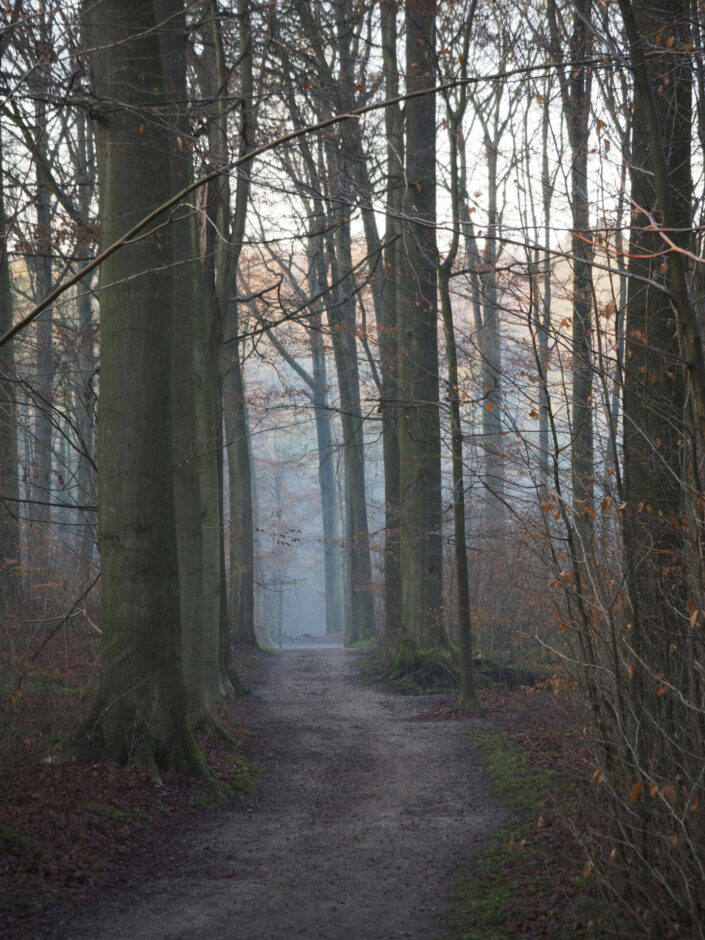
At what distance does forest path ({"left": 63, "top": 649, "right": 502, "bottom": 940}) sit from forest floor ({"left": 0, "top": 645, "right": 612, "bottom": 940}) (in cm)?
2

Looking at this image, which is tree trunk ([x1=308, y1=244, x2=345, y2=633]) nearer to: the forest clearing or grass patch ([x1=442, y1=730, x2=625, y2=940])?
the forest clearing

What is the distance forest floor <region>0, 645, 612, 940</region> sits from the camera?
445 cm

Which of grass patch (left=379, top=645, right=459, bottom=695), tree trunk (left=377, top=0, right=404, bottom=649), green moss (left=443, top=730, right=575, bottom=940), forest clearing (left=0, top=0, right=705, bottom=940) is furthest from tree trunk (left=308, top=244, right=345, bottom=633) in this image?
green moss (left=443, top=730, right=575, bottom=940)

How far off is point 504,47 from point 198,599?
6251 mm

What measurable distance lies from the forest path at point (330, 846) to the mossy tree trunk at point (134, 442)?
106 centimetres


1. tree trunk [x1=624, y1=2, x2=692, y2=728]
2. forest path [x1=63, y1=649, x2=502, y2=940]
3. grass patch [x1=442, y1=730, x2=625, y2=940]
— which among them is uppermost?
tree trunk [x1=624, y1=2, x2=692, y2=728]

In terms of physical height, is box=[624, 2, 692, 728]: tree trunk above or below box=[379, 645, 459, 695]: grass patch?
above

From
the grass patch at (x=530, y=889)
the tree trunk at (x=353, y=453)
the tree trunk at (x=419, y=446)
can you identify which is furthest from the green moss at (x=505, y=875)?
the tree trunk at (x=353, y=453)

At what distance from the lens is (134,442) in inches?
271

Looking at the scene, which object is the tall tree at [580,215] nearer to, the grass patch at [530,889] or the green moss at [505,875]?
the grass patch at [530,889]

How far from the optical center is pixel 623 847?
3.96 meters

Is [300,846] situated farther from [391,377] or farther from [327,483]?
[327,483]

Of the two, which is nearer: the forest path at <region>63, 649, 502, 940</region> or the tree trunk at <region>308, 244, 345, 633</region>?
the forest path at <region>63, 649, 502, 940</region>

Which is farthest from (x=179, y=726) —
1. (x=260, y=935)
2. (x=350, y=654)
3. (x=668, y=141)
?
(x=350, y=654)
